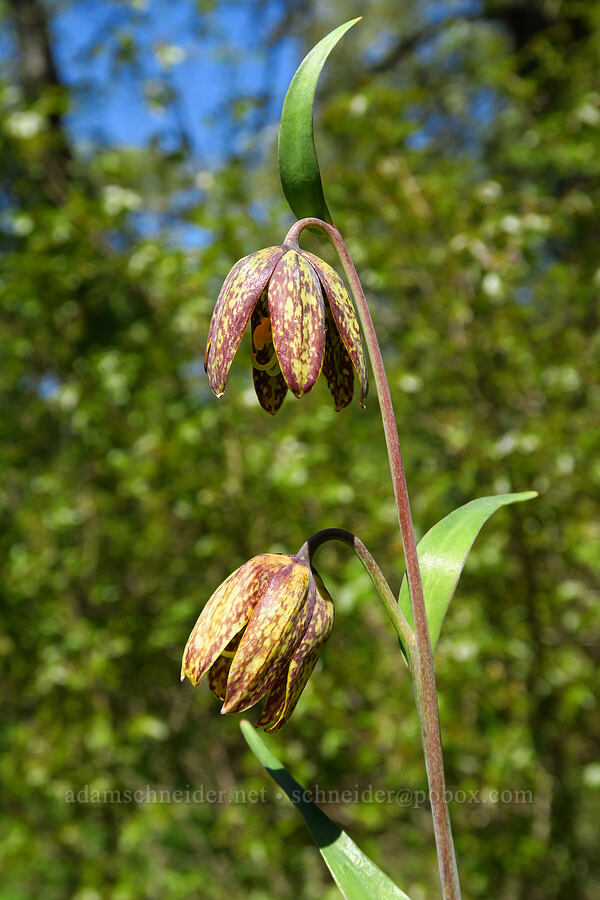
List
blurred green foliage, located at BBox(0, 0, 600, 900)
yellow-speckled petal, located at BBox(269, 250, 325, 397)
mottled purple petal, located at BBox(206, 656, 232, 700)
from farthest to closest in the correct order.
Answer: blurred green foliage, located at BBox(0, 0, 600, 900)
mottled purple petal, located at BBox(206, 656, 232, 700)
yellow-speckled petal, located at BBox(269, 250, 325, 397)

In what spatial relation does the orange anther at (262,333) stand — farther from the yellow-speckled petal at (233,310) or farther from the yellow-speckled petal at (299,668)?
the yellow-speckled petal at (299,668)

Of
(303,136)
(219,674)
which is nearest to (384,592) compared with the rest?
(219,674)

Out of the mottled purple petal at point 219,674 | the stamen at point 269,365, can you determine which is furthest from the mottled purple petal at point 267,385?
the mottled purple petal at point 219,674

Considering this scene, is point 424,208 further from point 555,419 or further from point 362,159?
point 555,419

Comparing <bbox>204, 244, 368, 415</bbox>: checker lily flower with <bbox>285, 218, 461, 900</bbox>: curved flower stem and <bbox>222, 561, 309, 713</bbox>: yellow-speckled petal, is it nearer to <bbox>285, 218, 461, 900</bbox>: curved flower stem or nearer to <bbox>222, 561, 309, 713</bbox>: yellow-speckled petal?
<bbox>285, 218, 461, 900</bbox>: curved flower stem

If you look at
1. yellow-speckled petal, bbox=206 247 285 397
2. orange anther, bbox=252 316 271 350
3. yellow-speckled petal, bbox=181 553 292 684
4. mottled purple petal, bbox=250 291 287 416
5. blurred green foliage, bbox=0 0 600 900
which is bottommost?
blurred green foliage, bbox=0 0 600 900

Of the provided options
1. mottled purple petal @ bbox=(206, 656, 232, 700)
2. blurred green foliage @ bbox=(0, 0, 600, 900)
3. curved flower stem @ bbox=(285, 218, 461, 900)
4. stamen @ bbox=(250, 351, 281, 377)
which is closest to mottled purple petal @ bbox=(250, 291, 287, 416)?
stamen @ bbox=(250, 351, 281, 377)
